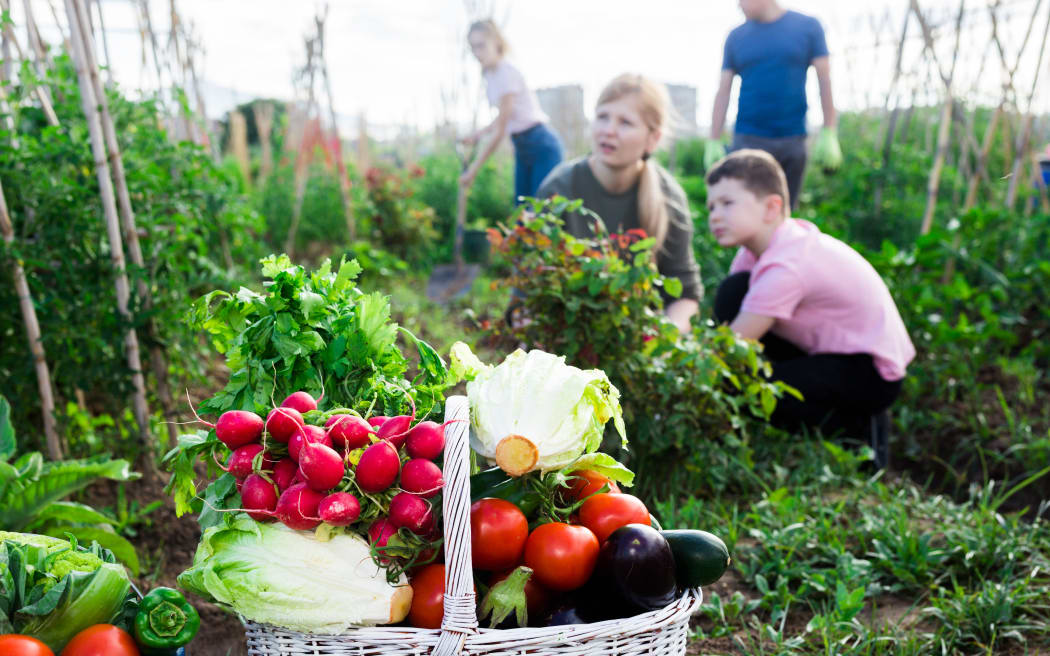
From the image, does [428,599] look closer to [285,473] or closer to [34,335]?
[285,473]

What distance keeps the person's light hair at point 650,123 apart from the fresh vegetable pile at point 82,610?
2517 millimetres

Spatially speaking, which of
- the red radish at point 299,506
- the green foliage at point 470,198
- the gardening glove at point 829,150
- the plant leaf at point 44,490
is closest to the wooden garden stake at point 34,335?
the plant leaf at point 44,490

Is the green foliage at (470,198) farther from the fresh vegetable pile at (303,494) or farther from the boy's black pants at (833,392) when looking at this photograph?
the fresh vegetable pile at (303,494)

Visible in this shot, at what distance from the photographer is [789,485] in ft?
9.41

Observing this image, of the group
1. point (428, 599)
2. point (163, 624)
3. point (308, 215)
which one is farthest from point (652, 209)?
point (308, 215)

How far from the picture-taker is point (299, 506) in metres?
1.26

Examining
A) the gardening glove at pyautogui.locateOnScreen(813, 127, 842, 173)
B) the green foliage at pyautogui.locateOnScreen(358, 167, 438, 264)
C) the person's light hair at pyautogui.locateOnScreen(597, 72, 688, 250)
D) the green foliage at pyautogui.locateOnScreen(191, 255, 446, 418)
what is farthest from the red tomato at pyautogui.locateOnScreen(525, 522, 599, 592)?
the green foliage at pyautogui.locateOnScreen(358, 167, 438, 264)

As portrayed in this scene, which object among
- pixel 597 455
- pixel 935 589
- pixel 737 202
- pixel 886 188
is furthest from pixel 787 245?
pixel 886 188

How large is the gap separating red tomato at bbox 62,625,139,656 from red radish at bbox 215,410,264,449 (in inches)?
14.9

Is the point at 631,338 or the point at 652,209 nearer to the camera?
the point at 631,338

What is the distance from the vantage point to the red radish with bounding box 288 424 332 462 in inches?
50.3

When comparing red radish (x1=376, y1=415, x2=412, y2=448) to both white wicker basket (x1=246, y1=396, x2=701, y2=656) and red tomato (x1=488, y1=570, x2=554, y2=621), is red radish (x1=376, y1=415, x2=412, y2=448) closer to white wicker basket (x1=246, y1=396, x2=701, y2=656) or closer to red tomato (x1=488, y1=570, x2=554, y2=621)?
white wicker basket (x1=246, y1=396, x2=701, y2=656)

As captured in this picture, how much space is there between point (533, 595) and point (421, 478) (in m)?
0.30

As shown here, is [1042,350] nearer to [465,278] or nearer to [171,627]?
[171,627]
